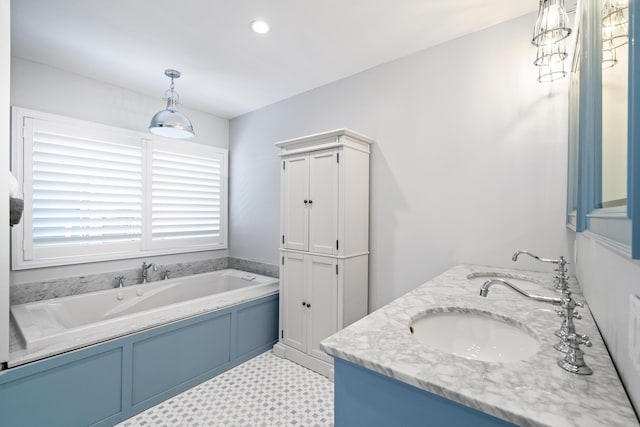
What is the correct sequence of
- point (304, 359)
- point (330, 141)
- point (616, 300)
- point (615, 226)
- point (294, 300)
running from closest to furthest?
point (615, 226), point (616, 300), point (330, 141), point (304, 359), point (294, 300)

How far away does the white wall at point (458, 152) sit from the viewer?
1.96m

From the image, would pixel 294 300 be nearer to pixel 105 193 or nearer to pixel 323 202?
pixel 323 202

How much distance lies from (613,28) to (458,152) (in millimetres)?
1596

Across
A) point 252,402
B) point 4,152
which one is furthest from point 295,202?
point 4,152

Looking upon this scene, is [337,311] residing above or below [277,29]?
below

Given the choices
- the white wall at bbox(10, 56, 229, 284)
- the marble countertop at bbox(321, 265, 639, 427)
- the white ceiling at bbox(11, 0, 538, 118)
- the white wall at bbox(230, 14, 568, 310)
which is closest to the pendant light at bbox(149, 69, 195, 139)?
the white ceiling at bbox(11, 0, 538, 118)

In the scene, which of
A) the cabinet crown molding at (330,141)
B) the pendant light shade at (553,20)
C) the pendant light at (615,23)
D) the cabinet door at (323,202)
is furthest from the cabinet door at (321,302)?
the pendant light at (615,23)

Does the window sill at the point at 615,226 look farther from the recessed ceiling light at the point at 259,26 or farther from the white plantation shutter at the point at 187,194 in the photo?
the white plantation shutter at the point at 187,194

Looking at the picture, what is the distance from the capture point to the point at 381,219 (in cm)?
269

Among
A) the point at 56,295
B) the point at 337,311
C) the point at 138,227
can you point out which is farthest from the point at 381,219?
the point at 56,295

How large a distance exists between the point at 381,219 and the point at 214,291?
2352mm

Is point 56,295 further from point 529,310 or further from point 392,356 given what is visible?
point 529,310

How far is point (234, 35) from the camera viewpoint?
2.26 meters

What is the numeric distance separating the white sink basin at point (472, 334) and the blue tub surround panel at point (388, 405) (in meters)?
0.35
